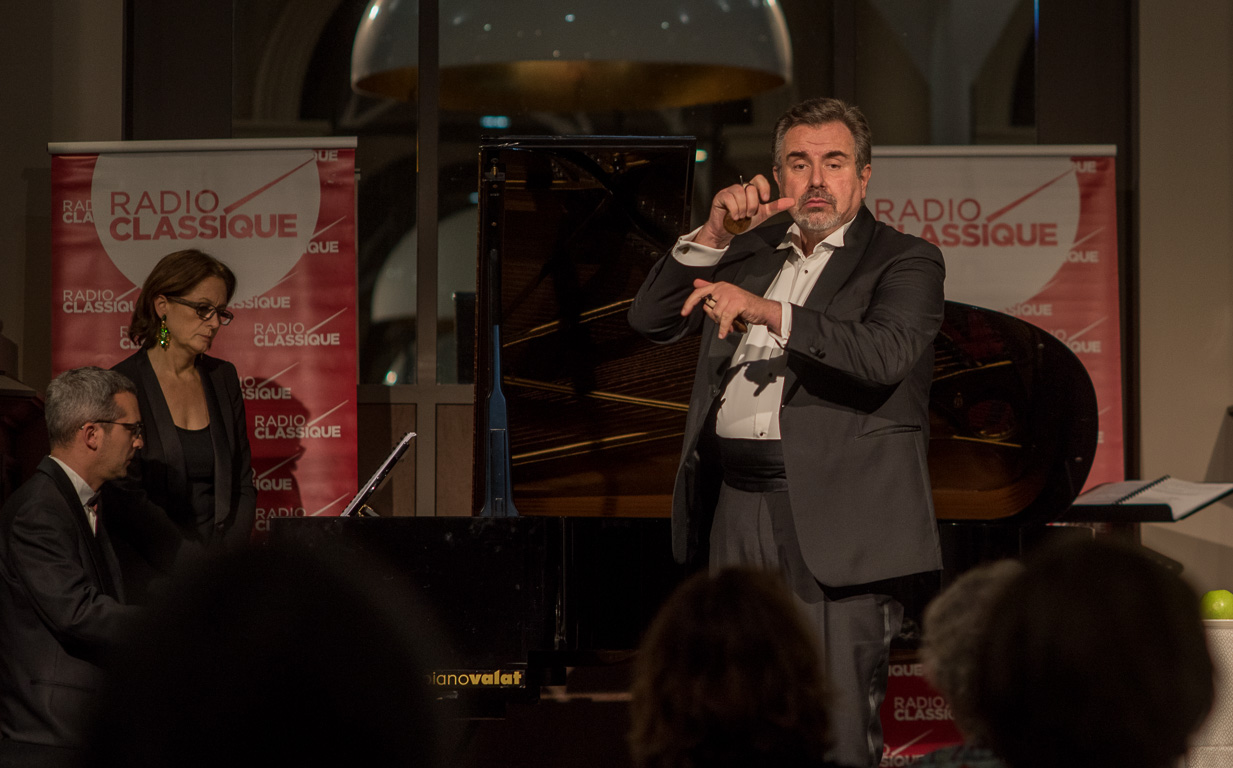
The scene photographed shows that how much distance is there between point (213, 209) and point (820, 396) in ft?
10.3

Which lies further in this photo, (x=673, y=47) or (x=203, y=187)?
(x=203, y=187)

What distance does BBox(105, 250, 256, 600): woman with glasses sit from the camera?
3.53 meters

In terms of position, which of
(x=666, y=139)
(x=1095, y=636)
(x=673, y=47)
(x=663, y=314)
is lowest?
(x=1095, y=636)

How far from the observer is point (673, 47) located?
14.1 ft

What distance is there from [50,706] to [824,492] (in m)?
1.69

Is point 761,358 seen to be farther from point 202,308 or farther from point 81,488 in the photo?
point 202,308

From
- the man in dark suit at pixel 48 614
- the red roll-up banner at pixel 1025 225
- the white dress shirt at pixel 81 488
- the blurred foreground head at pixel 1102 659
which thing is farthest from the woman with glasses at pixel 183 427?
the blurred foreground head at pixel 1102 659

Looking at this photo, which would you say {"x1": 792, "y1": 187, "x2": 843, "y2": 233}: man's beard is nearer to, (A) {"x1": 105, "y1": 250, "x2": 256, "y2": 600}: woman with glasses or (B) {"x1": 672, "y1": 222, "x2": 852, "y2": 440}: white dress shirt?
(B) {"x1": 672, "y1": 222, "x2": 852, "y2": 440}: white dress shirt

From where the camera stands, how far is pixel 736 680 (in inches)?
40.9

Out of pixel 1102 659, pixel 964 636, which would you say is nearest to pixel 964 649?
pixel 964 636

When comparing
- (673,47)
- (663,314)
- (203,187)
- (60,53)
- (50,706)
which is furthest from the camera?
(60,53)

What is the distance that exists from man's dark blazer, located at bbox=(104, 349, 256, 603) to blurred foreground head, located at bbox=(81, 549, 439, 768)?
285cm

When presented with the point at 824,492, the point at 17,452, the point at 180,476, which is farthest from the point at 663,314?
the point at 17,452

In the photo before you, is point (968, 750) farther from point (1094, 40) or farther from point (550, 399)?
point (1094, 40)
